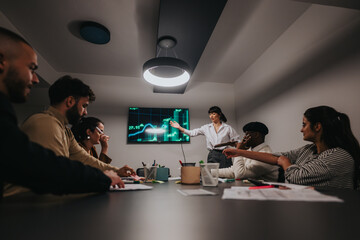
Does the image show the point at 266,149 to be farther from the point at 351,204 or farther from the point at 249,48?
→ the point at 249,48

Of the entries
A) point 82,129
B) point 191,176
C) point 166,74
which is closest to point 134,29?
point 166,74

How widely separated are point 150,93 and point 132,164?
1.53 m

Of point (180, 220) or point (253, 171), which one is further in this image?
point (253, 171)

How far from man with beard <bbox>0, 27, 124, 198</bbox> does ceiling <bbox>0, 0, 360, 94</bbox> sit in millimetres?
1590

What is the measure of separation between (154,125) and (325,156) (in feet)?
10.1

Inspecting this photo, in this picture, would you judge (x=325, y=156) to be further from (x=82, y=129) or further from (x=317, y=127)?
(x=82, y=129)

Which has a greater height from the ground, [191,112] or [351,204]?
[191,112]

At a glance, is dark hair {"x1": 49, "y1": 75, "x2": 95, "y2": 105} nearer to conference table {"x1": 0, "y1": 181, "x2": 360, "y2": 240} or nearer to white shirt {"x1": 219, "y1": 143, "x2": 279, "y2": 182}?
conference table {"x1": 0, "y1": 181, "x2": 360, "y2": 240}

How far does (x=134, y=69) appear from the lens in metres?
3.74

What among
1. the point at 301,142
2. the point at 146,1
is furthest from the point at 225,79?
the point at 146,1

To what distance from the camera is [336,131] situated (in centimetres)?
128

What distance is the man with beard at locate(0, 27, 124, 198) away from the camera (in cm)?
46

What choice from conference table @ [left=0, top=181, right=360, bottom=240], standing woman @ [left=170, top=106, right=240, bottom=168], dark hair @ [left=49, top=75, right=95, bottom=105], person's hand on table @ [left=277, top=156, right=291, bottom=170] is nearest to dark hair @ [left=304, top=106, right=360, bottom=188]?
person's hand on table @ [left=277, top=156, right=291, bottom=170]

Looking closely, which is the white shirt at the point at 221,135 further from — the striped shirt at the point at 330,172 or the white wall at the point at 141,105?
the striped shirt at the point at 330,172
